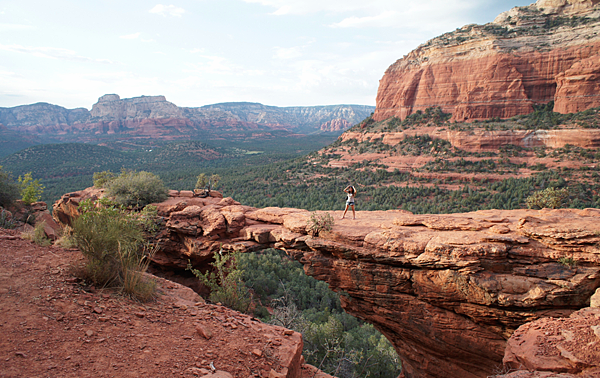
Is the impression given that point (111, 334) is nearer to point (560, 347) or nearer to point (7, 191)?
point (560, 347)

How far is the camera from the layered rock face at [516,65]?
3350 cm

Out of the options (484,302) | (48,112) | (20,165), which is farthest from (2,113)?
(484,302)

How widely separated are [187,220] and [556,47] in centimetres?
4735

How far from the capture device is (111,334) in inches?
171

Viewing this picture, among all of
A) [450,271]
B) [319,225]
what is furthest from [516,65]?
[319,225]

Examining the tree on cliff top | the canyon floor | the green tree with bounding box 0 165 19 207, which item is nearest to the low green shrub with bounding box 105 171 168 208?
the tree on cliff top

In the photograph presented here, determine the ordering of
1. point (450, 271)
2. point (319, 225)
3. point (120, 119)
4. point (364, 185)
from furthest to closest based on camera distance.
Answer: point (120, 119) < point (364, 185) < point (319, 225) < point (450, 271)

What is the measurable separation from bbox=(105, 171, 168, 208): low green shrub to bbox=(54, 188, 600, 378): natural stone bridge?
4177 millimetres

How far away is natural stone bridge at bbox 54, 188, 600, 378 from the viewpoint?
270 inches

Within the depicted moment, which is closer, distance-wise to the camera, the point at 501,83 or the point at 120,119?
the point at 501,83

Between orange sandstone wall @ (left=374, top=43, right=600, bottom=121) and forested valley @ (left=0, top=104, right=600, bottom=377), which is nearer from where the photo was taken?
forested valley @ (left=0, top=104, right=600, bottom=377)

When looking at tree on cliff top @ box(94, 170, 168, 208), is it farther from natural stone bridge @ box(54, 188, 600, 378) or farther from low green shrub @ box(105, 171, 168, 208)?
natural stone bridge @ box(54, 188, 600, 378)

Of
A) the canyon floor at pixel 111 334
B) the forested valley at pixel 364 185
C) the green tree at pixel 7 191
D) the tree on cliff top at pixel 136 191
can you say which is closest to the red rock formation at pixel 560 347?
the canyon floor at pixel 111 334

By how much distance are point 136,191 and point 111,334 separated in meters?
9.84
